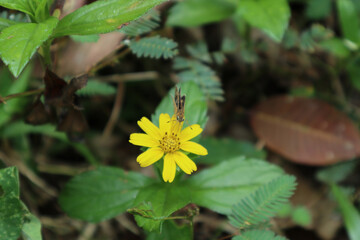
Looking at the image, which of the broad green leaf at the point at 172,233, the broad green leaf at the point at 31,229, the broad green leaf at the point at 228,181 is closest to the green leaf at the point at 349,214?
the broad green leaf at the point at 228,181

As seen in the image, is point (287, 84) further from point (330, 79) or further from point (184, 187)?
point (184, 187)

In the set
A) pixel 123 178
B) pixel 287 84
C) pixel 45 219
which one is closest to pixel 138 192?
pixel 123 178

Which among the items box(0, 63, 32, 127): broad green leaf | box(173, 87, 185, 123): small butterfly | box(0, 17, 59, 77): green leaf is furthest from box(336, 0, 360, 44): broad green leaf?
box(0, 63, 32, 127): broad green leaf

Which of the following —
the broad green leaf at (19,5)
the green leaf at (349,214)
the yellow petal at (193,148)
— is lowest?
the green leaf at (349,214)

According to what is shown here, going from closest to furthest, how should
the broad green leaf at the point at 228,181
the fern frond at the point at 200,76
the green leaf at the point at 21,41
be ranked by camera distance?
1. the green leaf at the point at 21,41
2. the broad green leaf at the point at 228,181
3. the fern frond at the point at 200,76

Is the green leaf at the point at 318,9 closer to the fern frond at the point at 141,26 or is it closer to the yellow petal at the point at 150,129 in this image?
the fern frond at the point at 141,26

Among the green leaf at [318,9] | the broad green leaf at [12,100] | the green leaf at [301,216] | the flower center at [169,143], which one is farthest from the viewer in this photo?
the green leaf at [318,9]

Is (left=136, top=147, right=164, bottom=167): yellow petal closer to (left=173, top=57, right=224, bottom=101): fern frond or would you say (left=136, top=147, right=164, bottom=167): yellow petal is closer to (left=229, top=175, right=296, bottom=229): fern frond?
(left=229, top=175, right=296, bottom=229): fern frond
